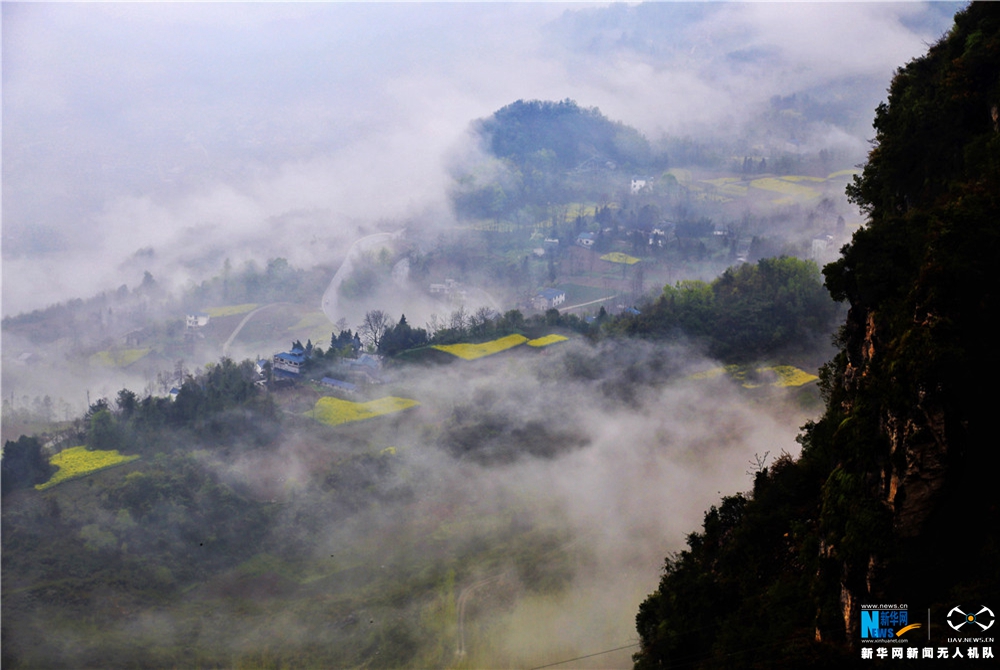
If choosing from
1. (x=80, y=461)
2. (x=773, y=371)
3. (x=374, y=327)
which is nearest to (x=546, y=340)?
(x=773, y=371)

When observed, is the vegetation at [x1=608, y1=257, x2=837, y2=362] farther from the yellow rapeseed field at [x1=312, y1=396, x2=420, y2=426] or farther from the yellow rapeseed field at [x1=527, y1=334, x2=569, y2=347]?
the yellow rapeseed field at [x1=312, y1=396, x2=420, y2=426]

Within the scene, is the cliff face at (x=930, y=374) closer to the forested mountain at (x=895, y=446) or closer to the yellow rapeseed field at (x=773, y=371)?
the forested mountain at (x=895, y=446)

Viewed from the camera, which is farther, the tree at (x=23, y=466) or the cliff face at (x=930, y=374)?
the tree at (x=23, y=466)

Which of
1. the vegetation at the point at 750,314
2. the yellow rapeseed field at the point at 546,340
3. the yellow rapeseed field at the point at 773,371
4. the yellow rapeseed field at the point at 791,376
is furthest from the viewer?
the yellow rapeseed field at the point at 546,340

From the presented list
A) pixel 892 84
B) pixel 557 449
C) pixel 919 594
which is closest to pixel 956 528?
pixel 919 594

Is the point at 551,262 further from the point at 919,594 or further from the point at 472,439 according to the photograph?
the point at 919,594

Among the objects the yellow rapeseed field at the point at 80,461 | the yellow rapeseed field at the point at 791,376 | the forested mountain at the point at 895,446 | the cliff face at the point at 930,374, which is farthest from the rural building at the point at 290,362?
the cliff face at the point at 930,374

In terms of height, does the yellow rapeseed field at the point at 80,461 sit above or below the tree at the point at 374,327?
below
